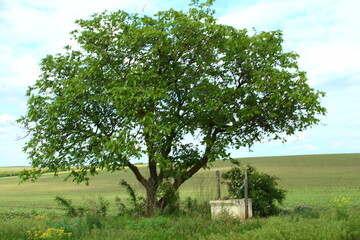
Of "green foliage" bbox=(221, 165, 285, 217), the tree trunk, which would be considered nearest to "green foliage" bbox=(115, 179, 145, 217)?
the tree trunk

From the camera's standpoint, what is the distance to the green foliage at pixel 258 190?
17906mm

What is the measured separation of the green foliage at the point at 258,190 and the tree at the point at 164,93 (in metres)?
1.38

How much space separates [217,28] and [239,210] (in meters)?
8.70

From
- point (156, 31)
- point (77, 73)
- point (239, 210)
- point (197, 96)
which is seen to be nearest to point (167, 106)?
point (197, 96)

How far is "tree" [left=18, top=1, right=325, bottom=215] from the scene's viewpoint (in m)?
19.0

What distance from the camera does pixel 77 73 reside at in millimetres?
20844

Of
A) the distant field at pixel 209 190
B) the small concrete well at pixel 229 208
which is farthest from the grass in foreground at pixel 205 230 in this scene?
the distant field at pixel 209 190

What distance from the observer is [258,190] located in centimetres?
1822

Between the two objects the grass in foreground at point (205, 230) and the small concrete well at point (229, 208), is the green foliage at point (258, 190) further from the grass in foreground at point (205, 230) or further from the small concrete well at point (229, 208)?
the grass in foreground at point (205, 230)

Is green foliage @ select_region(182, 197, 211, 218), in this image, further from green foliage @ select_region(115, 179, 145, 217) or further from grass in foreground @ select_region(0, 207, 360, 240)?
green foliage @ select_region(115, 179, 145, 217)

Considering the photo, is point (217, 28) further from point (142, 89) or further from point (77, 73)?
point (77, 73)

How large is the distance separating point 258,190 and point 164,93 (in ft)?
20.7

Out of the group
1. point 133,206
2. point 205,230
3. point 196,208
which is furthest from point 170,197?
point 205,230

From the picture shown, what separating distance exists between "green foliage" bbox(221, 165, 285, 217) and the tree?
4.53ft
